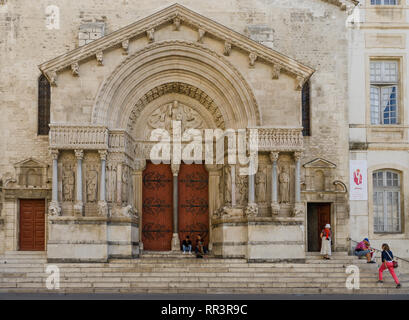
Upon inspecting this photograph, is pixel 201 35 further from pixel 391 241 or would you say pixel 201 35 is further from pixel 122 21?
pixel 391 241

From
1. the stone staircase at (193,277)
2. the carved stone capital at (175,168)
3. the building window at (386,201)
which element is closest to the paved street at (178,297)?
the stone staircase at (193,277)

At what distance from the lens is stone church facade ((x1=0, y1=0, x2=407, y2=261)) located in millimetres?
22453

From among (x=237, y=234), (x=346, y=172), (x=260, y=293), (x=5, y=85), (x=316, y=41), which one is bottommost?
(x=260, y=293)

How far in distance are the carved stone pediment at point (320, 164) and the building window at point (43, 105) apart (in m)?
10.3

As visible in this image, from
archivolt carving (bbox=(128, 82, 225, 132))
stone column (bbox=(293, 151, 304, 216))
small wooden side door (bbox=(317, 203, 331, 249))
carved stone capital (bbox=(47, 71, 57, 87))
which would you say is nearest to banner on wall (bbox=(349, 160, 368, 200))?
small wooden side door (bbox=(317, 203, 331, 249))

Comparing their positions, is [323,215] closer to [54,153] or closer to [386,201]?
[386,201]

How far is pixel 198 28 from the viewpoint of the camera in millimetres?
23078

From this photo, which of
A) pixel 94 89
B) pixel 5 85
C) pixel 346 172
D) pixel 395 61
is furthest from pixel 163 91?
pixel 395 61

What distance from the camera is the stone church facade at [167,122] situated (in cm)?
2245

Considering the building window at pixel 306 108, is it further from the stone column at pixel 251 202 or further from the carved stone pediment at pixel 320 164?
the stone column at pixel 251 202

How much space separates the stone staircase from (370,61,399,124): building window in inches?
303

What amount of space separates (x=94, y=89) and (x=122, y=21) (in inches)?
171

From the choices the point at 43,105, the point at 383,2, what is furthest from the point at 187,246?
the point at 383,2

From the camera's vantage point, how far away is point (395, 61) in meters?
27.1
